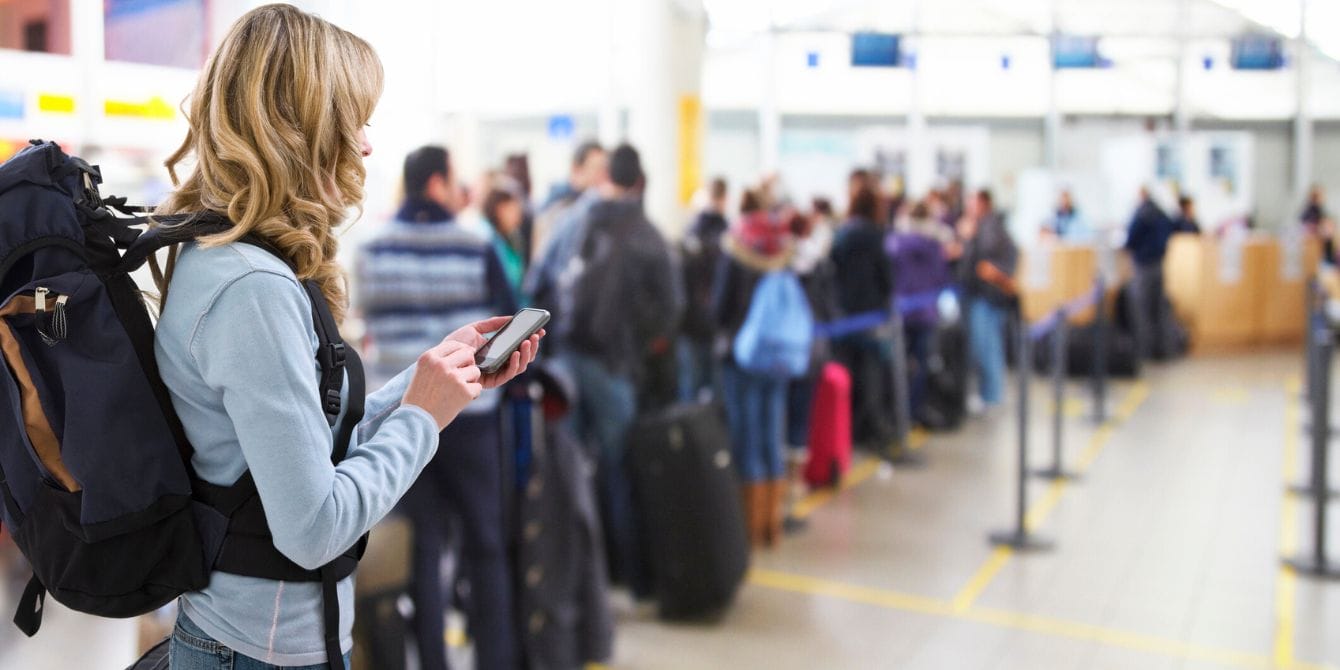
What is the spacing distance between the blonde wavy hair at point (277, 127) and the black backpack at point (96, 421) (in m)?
0.04

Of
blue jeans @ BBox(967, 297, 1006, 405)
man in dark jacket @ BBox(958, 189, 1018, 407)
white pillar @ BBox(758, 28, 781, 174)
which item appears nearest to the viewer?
man in dark jacket @ BBox(958, 189, 1018, 407)

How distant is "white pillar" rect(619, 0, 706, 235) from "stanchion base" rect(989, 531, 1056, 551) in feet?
11.0

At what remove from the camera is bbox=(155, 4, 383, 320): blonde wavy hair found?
4.49 ft

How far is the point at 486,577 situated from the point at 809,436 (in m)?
3.42

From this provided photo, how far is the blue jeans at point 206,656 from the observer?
1.45 metres

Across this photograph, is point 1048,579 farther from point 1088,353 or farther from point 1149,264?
point 1149,264

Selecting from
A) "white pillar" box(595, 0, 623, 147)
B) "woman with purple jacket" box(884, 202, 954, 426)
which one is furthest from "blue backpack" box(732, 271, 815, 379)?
"white pillar" box(595, 0, 623, 147)

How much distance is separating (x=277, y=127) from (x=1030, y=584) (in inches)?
175

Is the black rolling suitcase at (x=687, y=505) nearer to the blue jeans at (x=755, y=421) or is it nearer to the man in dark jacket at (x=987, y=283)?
the blue jeans at (x=755, y=421)

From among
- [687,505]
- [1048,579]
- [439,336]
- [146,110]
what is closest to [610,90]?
[687,505]

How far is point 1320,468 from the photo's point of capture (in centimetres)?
513

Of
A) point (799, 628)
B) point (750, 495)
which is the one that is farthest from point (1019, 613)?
point (750, 495)

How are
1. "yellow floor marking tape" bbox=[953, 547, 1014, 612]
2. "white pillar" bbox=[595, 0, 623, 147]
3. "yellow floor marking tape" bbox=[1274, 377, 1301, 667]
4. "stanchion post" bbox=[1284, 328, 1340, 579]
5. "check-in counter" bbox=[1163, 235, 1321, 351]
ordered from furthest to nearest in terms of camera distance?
"check-in counter" bbox=[1163, 235, 1321, 351], "white pillar" bbox=[595, 0, 623, 147], "stanchion post" bbox=[1284, 328, 1340, 579], "yellow floor marking tape" bbox=[953, 547, 1014, 612], "yellow floor marking tape" bbox=[1274, 377, 1301, 667]

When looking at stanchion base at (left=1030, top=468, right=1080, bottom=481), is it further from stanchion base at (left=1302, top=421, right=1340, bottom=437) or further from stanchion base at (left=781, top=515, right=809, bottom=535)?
stanchion base at (left=1302, top=421, right=1340, bottom=437)
